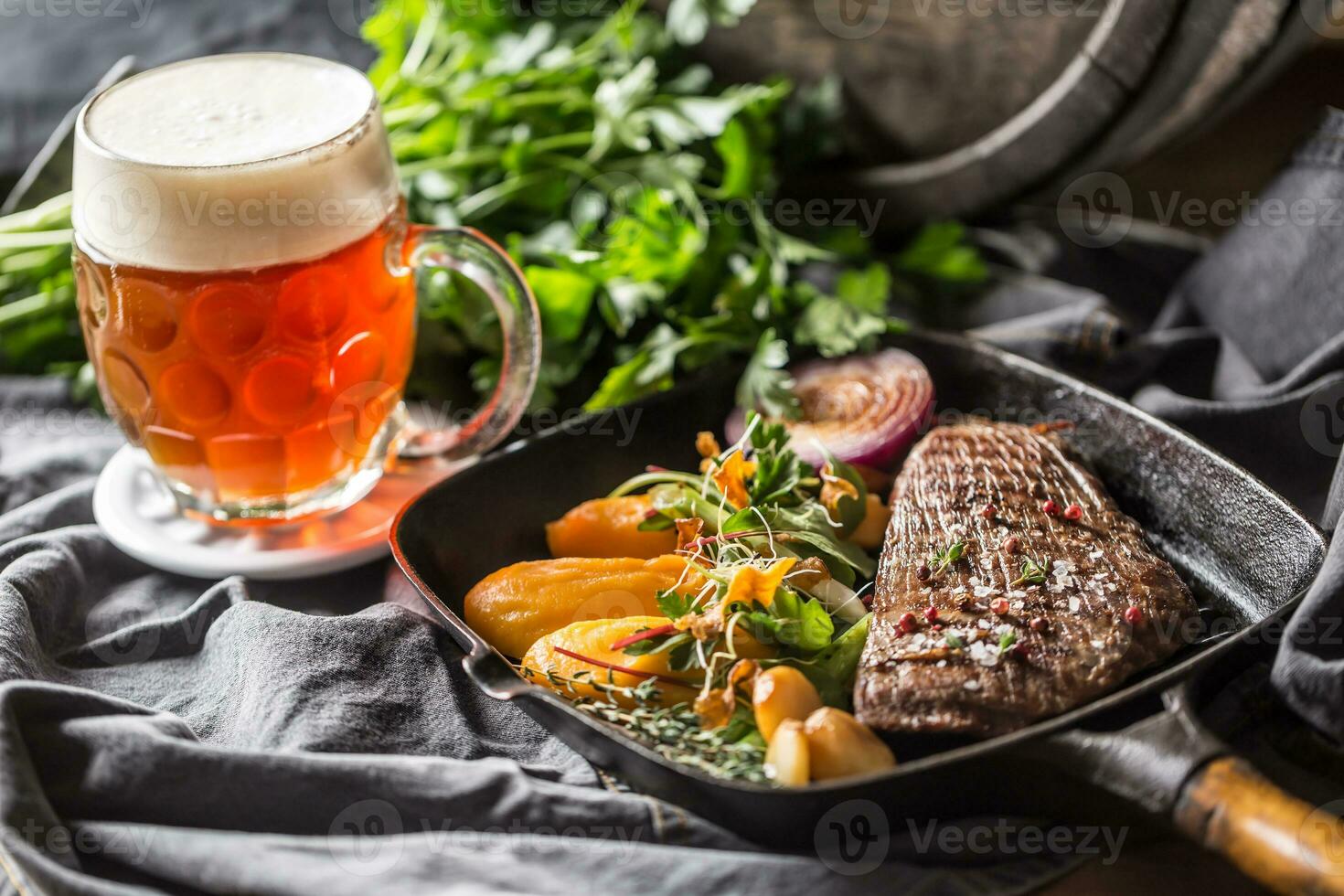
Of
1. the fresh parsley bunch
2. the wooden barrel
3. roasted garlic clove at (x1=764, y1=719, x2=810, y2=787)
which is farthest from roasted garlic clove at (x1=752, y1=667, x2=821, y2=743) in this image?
the wooden barrel

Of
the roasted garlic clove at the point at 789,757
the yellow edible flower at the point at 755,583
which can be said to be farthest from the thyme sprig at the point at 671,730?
the yellow edible flower at the point at 755,583

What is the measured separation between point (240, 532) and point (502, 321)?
44 centimetres

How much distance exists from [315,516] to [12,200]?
3.03ft

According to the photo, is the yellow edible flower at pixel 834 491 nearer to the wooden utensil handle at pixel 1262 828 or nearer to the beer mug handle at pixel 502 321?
the beer mug handle at pixel 502 321

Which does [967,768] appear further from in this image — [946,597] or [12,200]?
[12,200]

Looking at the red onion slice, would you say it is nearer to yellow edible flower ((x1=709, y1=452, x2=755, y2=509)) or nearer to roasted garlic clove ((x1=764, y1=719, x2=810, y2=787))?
yellow edible flower ((x1=709, y1=452, x2=755, y2=509))

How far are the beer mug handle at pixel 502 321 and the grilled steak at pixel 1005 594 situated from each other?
52 cm

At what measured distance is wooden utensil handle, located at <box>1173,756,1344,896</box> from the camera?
3.04ft

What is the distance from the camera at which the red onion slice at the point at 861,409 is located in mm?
1619

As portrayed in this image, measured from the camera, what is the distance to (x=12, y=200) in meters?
2.08

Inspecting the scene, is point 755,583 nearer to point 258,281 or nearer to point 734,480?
point 734,480

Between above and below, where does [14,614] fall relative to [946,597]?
below

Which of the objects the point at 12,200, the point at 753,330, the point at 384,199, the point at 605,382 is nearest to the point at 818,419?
the point at 753,330

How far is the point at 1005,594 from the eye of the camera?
1266mm
